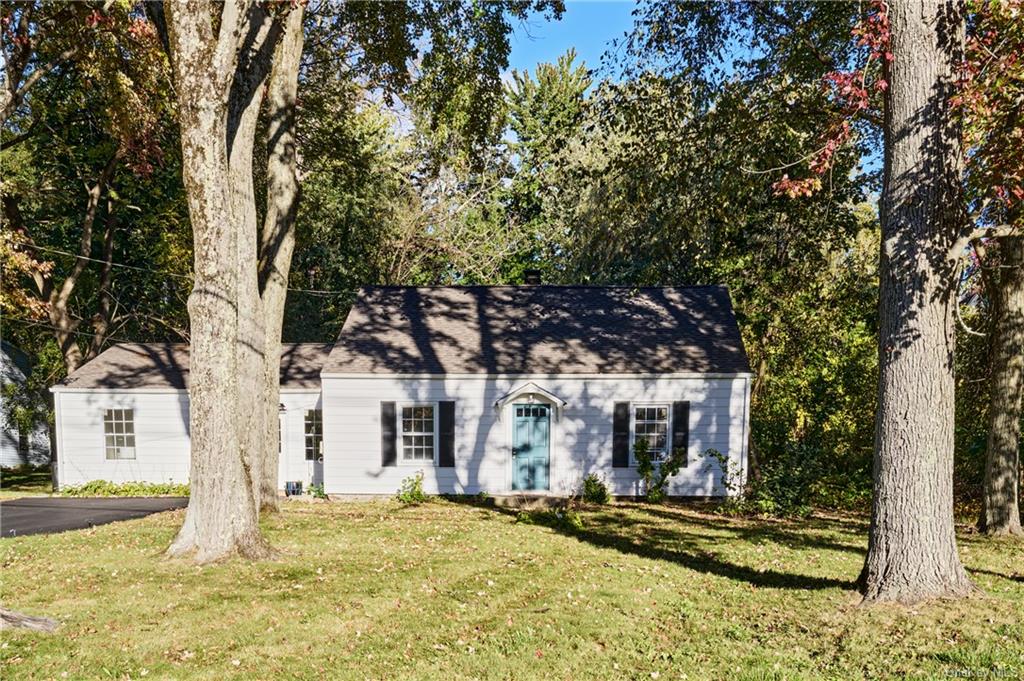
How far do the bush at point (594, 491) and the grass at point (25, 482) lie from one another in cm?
1652

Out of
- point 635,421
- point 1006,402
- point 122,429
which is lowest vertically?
point 122,429

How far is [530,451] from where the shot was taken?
54.9ft

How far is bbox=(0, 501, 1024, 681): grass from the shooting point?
5766 mm

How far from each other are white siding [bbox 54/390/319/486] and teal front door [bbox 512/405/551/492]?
10357 millimetres

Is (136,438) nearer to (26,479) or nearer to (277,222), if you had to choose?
(26,479)

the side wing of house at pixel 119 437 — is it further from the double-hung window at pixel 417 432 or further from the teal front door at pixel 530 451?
the teal front door at pixel 530 451

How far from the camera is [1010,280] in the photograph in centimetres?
1178

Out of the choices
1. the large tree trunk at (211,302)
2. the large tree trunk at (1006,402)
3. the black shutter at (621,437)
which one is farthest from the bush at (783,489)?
the large tree trunk at (211,302)

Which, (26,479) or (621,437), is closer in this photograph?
(621,437)

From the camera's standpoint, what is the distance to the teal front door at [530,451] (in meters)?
16.7

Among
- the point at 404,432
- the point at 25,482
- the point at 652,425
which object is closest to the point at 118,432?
the point at 25,482

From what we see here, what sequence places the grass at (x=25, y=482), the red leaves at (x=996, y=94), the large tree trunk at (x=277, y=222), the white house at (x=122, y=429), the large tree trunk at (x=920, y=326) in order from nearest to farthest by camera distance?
the large tree trunk at (x=920, y=326) < the red leaves at (x=996, y=94) < the large tree trunk at (x=277, y=222) < the white house at (x=122, y=429) < the grass at (x=25, y=482)

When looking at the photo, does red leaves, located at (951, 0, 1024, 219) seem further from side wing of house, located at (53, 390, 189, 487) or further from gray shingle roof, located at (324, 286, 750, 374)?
side wing of house, located at (53, 390, 189, 487)

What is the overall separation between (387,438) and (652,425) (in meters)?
6.93
